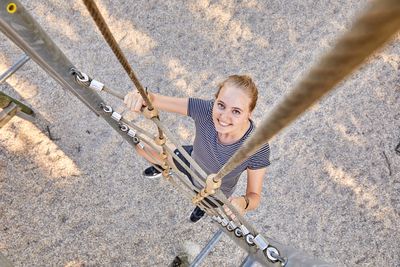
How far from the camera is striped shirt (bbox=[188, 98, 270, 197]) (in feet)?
4.60

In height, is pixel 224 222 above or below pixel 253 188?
below

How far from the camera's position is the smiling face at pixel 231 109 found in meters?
1.30

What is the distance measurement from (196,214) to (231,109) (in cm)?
83

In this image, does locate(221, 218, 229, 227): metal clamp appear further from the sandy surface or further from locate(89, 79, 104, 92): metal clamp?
the sandy surface

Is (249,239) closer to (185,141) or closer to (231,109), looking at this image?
(231,109)

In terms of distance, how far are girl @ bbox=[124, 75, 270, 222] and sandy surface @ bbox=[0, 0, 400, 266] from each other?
0.68 metres

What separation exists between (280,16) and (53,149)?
149cm

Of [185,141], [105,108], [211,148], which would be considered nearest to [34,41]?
[105,108]

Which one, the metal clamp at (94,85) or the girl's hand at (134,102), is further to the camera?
the girl's hand at (134,102)

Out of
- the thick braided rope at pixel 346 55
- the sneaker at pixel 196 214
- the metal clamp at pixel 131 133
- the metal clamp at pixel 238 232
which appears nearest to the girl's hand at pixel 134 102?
the metal clamp at pixel 131 133

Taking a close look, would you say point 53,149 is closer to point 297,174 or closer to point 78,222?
point 78,222

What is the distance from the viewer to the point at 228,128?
1.32 metres

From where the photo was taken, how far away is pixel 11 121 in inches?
86.7

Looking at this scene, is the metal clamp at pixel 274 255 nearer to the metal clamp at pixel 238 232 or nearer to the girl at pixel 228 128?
the metal clamp at pixel 238 232
